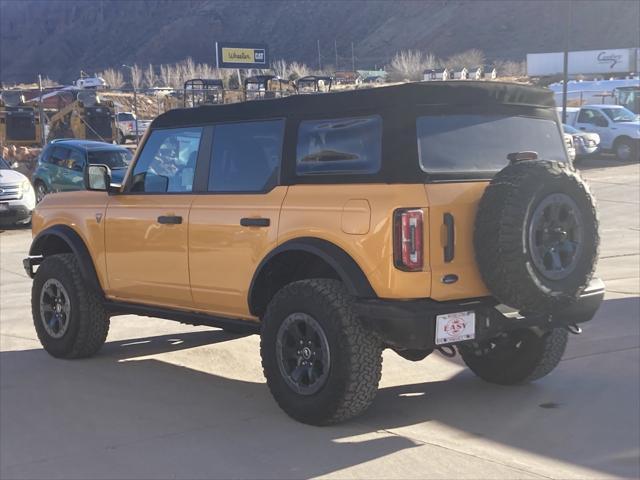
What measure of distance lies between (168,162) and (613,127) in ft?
85.7

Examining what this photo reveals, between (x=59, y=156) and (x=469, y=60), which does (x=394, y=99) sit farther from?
(x=469, y=60)

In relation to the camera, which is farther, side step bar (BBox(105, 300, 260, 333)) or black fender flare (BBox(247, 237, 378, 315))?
side step bar (BBox(105, 300, 260, 333))

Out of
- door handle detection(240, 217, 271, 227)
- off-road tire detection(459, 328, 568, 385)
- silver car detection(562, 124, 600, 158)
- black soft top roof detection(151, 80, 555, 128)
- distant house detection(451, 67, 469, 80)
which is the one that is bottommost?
off-road tire detection(459, 328, 568, 385)

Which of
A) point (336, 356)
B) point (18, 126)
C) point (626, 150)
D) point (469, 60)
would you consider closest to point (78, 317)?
point (336, 356)

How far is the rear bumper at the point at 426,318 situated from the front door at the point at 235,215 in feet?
2.99

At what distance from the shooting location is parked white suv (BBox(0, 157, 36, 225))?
16.8 metres

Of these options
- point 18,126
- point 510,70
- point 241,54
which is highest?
point 510,70

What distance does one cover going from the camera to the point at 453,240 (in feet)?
15.9

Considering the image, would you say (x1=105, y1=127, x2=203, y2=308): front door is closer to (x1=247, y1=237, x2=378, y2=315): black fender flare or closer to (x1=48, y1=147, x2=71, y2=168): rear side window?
(x1=247, y1=237, x2=378, y2=315): black fender flare

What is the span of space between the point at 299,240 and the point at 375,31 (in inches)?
4983

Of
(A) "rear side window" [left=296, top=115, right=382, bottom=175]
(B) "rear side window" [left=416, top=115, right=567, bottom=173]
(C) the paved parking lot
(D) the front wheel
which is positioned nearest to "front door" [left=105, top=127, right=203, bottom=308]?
(C) the paved parking lot

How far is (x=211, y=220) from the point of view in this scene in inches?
230

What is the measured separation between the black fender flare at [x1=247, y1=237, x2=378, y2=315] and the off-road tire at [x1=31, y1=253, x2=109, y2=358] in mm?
2348

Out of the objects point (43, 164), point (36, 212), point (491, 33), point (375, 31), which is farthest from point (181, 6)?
point (36, 212)
